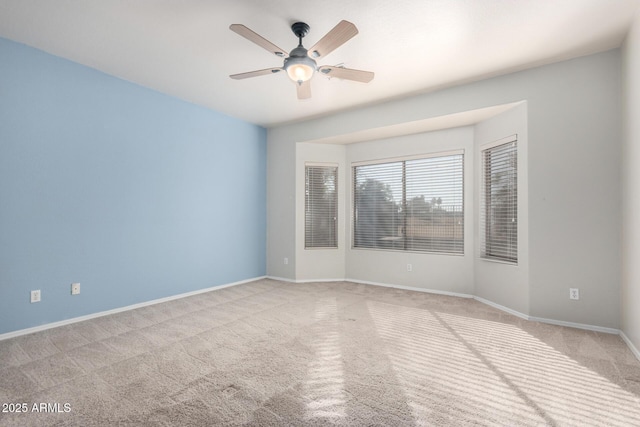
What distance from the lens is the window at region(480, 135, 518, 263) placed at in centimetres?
381

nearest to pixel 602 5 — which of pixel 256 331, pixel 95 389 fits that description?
pixel 256 331

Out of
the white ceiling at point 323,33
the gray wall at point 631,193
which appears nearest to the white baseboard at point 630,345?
the gray wall at point 631,193

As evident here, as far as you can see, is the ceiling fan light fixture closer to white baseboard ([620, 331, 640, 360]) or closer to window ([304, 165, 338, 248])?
window ([304, 165, 338, 248])

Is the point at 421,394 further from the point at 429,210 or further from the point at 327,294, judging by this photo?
the point at 429,210

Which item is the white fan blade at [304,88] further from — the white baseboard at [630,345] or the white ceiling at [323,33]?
the white baseboard at [630,345]

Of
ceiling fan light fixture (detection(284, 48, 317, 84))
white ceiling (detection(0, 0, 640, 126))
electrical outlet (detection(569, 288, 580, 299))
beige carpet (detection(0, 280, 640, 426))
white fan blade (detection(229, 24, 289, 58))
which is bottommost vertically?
beige carpet (detection(0, 280, 640, 426))

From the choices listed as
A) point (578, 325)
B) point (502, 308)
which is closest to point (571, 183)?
point (578, 325)

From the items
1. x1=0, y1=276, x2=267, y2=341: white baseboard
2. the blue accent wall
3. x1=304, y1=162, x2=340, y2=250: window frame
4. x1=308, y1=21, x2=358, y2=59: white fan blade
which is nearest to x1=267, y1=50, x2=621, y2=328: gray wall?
x1=308, y1=21, x2=358, y2=59: white fan blade

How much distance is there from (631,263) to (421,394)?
2.38m

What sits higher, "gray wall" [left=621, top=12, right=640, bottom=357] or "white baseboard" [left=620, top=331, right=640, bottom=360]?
"gray wall" [left=621, top=12, right=640, bottom=357]

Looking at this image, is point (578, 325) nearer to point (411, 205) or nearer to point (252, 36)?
point (411, 205)

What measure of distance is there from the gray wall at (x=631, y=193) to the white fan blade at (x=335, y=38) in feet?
8.02

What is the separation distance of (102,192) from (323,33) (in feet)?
9.99

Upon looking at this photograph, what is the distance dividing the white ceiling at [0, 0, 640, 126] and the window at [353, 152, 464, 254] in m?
1.41
